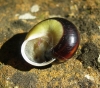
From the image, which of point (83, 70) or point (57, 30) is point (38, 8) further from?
point (83, 70)

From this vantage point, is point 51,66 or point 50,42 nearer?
point 51,66

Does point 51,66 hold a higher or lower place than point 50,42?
lower

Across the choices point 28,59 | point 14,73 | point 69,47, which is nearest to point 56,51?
point 69,47
